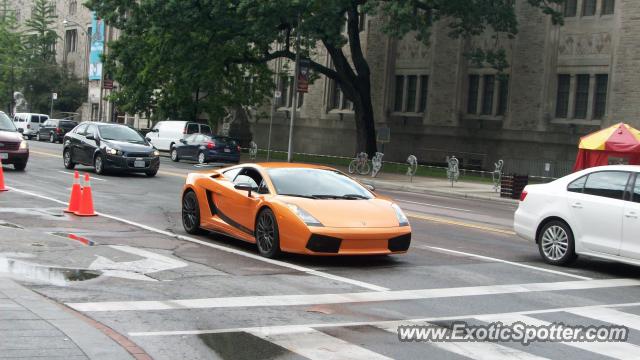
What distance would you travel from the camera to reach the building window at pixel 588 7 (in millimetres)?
40797

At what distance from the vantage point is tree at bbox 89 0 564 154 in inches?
1474

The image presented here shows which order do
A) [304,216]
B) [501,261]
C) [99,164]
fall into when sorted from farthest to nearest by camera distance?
1. [99,164]
2. [501,261]
3. [304,216]

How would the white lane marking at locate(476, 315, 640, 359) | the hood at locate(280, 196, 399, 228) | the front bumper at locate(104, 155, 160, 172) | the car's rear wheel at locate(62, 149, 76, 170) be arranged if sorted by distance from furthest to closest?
the car's rear wheel at locate(62, 149, 76, 170) → the front bumper at locate(104, 155, 160, 172) → the hood at locate(280, 196, 399, 228) → the white lane marking at locate(476, 315, 640, 359)

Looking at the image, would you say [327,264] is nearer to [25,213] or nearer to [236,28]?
[25,213]

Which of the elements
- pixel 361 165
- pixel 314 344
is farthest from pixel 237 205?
pixel 361 165

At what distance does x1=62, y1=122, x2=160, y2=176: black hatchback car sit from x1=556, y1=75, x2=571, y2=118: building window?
22896mm

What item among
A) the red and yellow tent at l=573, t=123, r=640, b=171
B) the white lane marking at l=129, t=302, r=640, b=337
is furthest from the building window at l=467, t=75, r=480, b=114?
the white lane marking at l=129, t=302, r=640, b=337

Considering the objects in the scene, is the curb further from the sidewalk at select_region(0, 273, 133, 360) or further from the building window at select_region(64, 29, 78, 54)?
the building window at select_region(64, 29, 78, 54)

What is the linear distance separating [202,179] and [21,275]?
4.61 meters

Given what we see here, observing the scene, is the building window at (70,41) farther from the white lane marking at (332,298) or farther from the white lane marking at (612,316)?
the white lane marking at (612,316)

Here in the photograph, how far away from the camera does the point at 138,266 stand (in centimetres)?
1077

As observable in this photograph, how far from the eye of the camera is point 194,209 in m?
14.0

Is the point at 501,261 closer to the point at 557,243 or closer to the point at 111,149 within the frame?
the point at 557,243

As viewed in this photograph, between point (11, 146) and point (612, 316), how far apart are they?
20.6m
